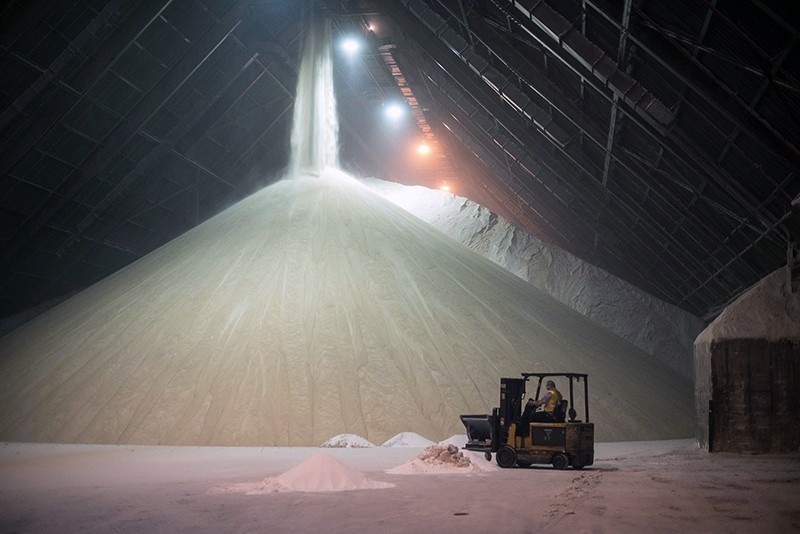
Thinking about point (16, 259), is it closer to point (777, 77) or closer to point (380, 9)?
point (380, 9)

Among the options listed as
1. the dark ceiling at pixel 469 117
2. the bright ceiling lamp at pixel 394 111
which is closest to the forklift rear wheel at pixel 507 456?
the dark ceiling at pixel 469 117

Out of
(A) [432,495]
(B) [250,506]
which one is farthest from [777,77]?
(B) [250,506]

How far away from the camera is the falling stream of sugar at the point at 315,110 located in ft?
80.8

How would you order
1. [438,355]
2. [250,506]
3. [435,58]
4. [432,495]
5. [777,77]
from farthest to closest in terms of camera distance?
[435,58] < [438,355] < [777,77] < [432,495] < [250,506]

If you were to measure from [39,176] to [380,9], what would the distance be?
1049 cm

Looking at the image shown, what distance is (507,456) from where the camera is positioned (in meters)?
10.1

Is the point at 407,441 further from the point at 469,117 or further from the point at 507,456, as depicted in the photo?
the point at 469,117

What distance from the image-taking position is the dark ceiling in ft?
36.6

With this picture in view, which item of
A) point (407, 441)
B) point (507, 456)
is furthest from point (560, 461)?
point (407, 441)

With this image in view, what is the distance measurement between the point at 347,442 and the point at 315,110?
637 inches

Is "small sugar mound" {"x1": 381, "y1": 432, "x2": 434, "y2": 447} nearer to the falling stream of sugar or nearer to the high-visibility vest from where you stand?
the high-visibility vest

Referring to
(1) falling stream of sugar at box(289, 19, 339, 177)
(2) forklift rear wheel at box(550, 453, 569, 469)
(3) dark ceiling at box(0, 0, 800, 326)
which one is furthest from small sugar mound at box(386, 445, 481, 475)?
(1) falling stream of sugar at box(289, 19, 339, 177)

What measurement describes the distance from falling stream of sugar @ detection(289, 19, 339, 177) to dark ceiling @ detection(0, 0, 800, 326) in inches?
23.8

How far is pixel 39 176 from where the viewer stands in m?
19.2
